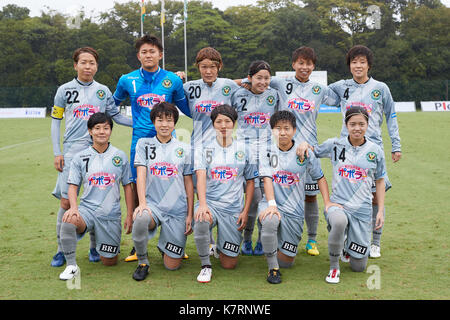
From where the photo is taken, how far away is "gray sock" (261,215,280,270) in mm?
4125

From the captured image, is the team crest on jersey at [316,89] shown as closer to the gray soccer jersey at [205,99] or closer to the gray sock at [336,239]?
the gray soccer jersey at [205,99]

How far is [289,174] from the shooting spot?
4.49 m

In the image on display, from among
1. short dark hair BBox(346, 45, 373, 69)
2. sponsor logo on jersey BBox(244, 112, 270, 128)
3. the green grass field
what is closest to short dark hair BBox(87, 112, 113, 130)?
the green grass field

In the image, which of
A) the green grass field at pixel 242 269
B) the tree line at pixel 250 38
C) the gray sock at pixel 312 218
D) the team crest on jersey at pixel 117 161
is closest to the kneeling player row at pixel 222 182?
the team crest on jersey at pixel 117 161

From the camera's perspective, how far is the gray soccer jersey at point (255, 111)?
502 cm

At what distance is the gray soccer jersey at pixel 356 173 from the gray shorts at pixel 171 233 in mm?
1481

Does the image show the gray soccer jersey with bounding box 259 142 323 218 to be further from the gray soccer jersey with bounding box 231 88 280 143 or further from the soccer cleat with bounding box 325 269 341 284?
the soccer cleat with bounding box 325 269 341 284

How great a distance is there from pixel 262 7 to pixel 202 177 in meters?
54.3

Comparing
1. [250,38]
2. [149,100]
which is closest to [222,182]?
[149,100]

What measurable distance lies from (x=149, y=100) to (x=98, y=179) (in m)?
0.95

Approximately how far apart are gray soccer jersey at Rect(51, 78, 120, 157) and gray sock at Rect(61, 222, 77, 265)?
867 millimetres

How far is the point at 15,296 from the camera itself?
3.73m

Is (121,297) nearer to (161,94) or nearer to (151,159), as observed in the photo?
(151,159)

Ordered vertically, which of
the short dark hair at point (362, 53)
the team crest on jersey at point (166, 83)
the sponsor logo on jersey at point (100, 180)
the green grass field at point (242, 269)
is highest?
the short dark hair at point (362, 53)
